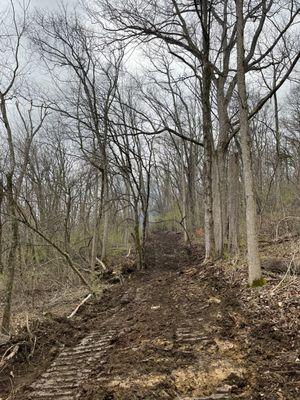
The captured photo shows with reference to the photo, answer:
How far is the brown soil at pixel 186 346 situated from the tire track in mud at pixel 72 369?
0.34 ft

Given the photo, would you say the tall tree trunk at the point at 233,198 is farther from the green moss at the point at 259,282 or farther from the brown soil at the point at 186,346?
the green moss at the point at 259,282

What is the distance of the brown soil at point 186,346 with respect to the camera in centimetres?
429

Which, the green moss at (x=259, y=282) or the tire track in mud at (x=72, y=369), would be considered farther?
the green moss at (x=259, y=282)

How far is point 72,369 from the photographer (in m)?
5.43

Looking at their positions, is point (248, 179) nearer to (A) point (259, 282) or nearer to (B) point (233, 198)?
(A) point (259, 282)

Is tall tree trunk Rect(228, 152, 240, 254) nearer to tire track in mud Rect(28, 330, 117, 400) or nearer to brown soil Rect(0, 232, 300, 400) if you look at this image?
brown soil Rect(0, 232, 300, 400)

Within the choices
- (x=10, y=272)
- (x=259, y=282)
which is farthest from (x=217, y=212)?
(x=10, y=272)

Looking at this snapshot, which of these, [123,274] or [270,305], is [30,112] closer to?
[123,274]

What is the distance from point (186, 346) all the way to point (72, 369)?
63.2 inches

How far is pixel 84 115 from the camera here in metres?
17.3

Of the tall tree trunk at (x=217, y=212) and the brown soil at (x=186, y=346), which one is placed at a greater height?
the tall tree trunk at (x=217, y=212)

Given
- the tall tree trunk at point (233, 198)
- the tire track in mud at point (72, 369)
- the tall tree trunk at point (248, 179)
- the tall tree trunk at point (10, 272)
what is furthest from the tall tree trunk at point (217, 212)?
the tire track in mud at point (72, 369)

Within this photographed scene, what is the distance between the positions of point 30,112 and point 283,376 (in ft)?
36.6

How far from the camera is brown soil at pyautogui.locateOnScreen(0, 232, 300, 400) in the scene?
4.29 meters
